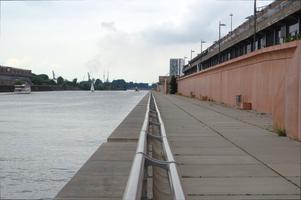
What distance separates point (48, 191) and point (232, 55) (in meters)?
70.2

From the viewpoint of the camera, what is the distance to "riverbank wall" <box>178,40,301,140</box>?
15.1 metres

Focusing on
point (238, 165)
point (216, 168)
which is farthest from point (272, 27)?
point (216, 168)

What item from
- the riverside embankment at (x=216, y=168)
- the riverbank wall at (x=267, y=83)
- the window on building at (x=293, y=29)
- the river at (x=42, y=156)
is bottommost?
the river at (x=42, y=156)

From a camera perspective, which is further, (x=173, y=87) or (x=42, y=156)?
(x=173, y=87)

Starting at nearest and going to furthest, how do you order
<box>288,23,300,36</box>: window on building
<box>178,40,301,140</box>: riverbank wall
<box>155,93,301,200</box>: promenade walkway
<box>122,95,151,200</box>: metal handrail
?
<box>122,95,151,200</box>: metal handrail
<box>155,93,301,200</box>: promenade walkway
<box>178,40,301,140</box>: riverbank wall
<box>288,23,300,36</box>: window on building

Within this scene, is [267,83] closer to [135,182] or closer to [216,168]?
[216,168]

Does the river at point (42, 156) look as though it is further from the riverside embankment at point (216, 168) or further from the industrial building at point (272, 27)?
the industrial building at point (272, 27)

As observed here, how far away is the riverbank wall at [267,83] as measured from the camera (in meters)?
15.1

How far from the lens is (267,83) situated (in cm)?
2800

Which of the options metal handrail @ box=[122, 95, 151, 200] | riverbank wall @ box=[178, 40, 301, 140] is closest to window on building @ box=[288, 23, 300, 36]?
riverbank wall @ box=[178, 40, 301, 140]

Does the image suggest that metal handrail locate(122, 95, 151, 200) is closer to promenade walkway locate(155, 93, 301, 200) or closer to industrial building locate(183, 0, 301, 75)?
promenade walkway locate(155, 93, 301, 200)

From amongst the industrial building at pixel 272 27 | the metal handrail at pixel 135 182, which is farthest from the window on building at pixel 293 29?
the metal handrail at pixel 135 182

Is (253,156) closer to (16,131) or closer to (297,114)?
(297,114)

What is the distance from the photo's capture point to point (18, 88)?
408ft
